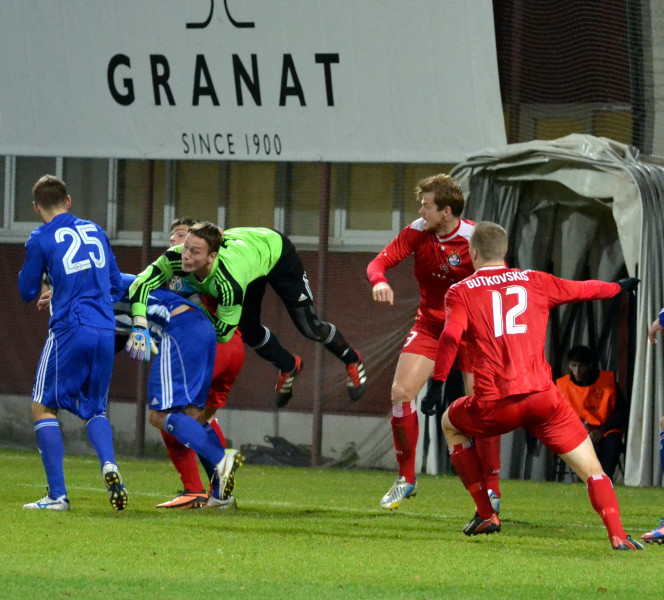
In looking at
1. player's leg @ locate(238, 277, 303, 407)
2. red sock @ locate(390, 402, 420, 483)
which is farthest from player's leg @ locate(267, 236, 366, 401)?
red sock @ locate(390, 402, 420, 483)

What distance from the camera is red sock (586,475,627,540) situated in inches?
271

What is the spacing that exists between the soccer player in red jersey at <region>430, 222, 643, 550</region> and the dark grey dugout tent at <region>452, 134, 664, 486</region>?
5139mm

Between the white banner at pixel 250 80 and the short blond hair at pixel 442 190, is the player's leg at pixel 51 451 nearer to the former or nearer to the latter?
the short blond hair at pixel 442 190

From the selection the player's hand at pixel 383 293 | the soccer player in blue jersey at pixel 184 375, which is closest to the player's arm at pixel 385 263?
the player's hand at pixel 383 293

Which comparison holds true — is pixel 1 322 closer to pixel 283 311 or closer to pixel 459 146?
pixel 283 311

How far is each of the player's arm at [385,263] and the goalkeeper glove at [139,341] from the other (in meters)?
1.39

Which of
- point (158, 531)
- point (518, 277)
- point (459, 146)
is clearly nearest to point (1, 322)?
point (459, 146)

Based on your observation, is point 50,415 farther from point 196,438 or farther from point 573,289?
point 573,289

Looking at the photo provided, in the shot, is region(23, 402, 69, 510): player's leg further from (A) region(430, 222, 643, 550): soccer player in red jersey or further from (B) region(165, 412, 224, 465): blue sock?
(A) region(430, 222, 643, 550): soccer player in red jersey

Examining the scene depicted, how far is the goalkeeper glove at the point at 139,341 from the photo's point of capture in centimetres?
815

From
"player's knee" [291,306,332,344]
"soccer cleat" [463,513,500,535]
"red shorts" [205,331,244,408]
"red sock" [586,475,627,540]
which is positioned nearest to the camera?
"red sock" [586,475,627,540]

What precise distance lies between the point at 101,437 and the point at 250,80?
6.66 m

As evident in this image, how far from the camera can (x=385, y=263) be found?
9.03m

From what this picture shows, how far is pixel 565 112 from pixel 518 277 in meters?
6.32
